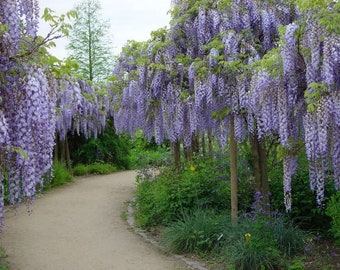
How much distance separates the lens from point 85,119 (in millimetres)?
16359

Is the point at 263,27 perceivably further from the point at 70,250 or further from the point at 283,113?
the point at 70,250

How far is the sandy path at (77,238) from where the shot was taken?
5965mm

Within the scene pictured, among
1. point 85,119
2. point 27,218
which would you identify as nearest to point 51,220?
point 27,218

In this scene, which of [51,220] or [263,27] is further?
[51,220]

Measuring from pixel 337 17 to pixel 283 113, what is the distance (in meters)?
1.05

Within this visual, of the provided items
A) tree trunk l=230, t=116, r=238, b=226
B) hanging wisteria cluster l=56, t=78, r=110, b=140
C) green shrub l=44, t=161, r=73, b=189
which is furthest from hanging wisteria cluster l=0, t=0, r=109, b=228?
hanging wisteria cluster l=56, t=78, r=110, b=140

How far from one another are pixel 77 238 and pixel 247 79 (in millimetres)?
3981

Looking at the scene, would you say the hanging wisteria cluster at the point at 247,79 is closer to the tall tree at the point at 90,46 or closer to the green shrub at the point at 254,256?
the green shrub at the point at 254,256

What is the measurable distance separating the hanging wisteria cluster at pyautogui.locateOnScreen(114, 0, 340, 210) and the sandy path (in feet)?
6.94

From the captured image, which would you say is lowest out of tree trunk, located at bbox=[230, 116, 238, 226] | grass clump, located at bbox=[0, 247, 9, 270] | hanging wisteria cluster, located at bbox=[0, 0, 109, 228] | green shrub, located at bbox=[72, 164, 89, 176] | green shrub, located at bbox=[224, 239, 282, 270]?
grass clump, located at bbox=[0, 247, 9, 270]

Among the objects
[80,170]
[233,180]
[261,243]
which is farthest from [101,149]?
[261,243]

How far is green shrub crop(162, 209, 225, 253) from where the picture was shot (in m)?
6.11

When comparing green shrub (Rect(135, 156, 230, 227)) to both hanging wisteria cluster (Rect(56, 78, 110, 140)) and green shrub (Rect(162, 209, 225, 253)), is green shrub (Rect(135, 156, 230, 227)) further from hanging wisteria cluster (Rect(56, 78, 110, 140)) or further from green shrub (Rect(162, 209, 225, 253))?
hanging wisteria cluster (Rect(56, 78, 110, 140))

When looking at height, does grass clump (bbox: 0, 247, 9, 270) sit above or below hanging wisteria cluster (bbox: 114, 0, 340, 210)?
below
